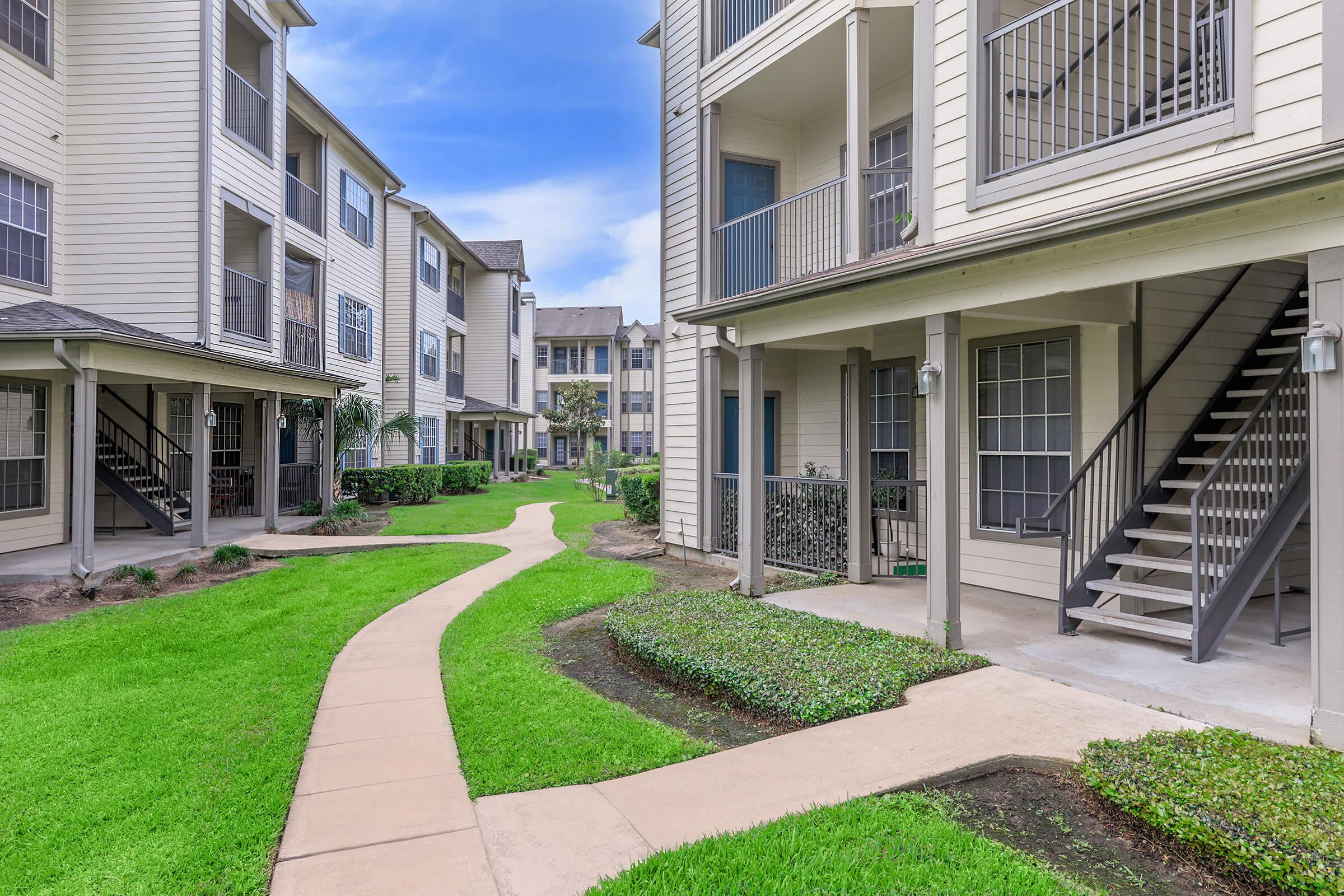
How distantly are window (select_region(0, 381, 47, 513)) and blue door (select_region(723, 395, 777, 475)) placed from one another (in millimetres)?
10313

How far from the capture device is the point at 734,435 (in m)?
11.8

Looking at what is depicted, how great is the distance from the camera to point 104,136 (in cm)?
1251

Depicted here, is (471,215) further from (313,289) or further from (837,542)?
(837,542)

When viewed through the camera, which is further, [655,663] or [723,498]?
[723,498]

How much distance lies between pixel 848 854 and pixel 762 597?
5094 mm

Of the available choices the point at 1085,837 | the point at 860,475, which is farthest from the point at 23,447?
the point at 1085,837

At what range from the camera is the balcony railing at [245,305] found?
1407 centimetres

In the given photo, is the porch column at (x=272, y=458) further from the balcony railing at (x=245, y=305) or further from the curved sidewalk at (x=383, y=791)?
the curved sidewalk at (x=383, y=791)

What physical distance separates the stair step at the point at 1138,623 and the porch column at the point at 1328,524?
5.02 feet

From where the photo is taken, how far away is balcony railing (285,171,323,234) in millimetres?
17266

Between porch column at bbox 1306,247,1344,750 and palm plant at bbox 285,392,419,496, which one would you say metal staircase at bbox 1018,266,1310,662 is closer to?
porch column at bbox 1306,247,1344,750

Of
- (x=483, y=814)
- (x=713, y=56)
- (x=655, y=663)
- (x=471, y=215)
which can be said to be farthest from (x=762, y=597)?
(x=471, y=215)

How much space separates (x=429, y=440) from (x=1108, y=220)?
23.9 meters

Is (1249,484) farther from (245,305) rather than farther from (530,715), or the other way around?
(245,305)
